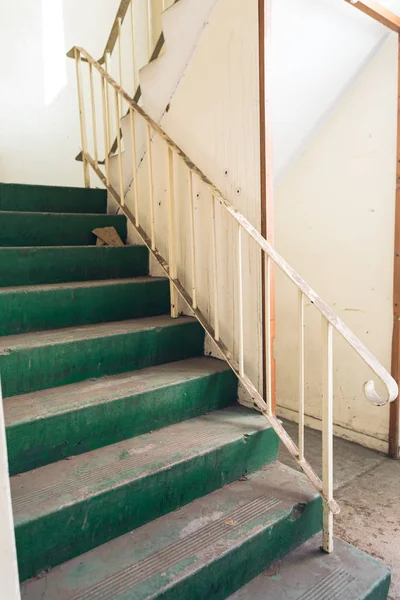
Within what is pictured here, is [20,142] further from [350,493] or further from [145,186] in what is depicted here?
[350,493]

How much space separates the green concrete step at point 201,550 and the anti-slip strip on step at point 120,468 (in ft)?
0.65

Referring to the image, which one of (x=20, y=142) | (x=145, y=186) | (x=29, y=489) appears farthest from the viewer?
(x=20, y=142)

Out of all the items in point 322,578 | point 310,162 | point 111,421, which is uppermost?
point 310,162

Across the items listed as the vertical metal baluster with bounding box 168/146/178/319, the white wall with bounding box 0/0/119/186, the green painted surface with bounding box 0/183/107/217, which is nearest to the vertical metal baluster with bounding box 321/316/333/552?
the vertical metal baluster with bounding box 168/146/178/319

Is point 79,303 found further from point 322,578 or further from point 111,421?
point 322,578

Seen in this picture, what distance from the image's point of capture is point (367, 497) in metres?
2.20

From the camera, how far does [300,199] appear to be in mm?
3021

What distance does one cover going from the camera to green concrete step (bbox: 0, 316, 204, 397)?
168cm

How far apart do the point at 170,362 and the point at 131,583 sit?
110 cm

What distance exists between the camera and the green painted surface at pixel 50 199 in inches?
103

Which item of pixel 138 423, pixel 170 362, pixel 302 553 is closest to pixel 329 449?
pixel 302 553

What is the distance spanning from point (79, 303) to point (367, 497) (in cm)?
185

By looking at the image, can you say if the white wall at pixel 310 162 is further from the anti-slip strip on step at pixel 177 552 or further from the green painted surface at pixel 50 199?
the green painted surface at pixel 50 199

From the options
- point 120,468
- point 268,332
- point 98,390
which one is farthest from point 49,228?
point 120,468
